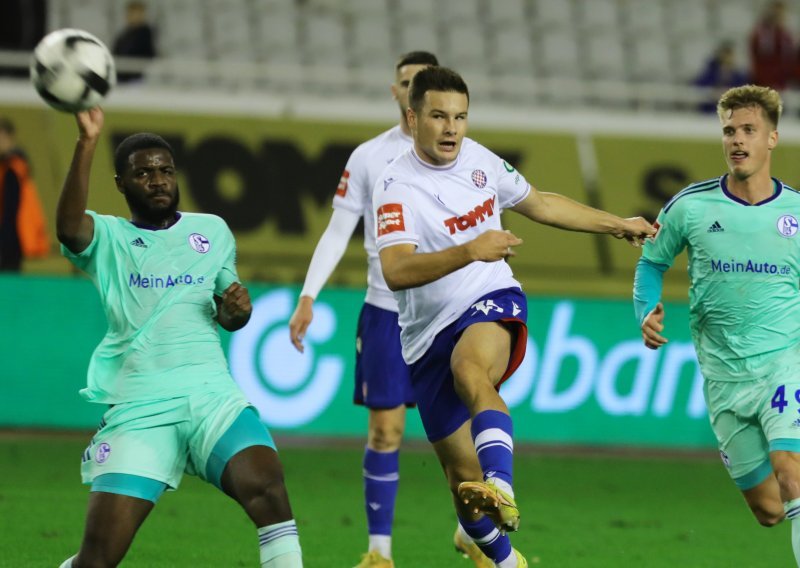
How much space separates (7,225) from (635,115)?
8.27 meters

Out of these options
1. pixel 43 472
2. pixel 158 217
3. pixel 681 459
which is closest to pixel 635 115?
pixel 681 459

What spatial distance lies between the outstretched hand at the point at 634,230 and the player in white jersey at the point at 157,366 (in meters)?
1.92

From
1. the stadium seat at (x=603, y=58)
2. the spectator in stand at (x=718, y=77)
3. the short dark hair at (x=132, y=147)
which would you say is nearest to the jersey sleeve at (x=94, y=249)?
the short dark hair at (x=132, y=147)

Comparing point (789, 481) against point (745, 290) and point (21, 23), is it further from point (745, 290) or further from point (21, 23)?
point (21, 23)

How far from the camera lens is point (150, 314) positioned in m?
5.93

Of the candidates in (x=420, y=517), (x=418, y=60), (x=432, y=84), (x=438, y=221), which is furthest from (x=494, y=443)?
(x=420, y=517)

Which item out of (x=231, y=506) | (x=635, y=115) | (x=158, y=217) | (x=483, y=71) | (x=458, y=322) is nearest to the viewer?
(x=158, y=217)

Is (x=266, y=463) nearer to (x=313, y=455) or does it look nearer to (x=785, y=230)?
(x=785, y=230)

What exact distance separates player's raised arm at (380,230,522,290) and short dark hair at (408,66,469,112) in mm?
714

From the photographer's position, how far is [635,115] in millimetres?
→ 18391

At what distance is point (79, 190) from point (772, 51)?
15181mm

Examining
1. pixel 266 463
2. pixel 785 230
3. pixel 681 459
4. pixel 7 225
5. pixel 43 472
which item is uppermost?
pixel 785 230

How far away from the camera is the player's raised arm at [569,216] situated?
6.84m

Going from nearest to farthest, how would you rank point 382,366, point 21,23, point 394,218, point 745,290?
point 394,218
point 745,290
point 382,366
point 21,23
